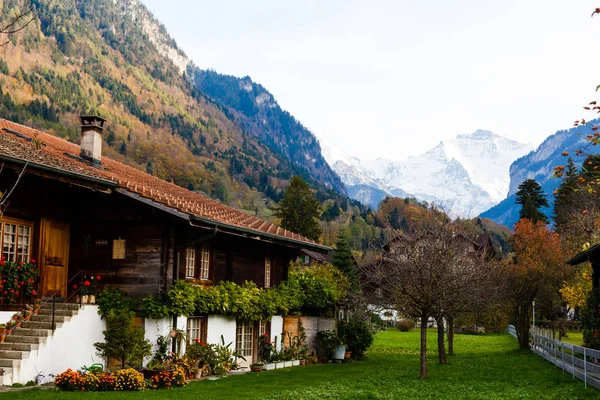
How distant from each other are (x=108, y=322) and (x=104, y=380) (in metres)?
3.16

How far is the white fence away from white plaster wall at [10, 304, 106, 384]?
513 inches

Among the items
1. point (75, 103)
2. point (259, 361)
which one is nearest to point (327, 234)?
point (75, 103)

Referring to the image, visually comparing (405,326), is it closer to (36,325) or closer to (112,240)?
(112,240)

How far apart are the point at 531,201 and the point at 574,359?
57473 millimetres

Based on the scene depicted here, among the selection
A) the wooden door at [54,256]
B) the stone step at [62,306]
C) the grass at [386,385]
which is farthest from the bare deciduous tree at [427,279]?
the wooden door at [54,256]

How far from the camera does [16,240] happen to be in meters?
17.6

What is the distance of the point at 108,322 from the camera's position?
60.6ft

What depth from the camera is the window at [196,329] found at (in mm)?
20812

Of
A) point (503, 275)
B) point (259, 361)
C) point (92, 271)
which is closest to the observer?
point (92, 271)

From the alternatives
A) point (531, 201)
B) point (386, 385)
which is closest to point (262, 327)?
point (386, 385)

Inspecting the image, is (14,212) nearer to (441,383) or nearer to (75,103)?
(441,383)

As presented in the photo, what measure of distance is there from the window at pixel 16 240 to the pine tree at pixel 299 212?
51.4m

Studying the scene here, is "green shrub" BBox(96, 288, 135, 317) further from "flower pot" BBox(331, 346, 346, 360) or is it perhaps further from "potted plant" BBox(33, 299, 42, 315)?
"flower pot" BBox(331, 346, 346, 360)

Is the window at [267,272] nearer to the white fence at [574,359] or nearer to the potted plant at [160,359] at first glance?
the potted plant at [160,359]
